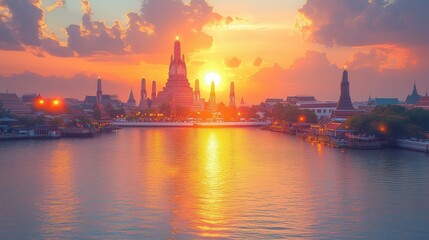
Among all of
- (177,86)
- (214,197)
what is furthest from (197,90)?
(214,197)

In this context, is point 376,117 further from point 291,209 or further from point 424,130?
point 291,209

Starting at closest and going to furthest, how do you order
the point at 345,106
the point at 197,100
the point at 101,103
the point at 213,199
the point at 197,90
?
the point at 213,199, the point at 345,106, the point at 101,103, the point at 197,100, the point at 197,90

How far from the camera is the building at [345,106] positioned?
51.0 m

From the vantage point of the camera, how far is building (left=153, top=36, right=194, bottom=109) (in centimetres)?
10012

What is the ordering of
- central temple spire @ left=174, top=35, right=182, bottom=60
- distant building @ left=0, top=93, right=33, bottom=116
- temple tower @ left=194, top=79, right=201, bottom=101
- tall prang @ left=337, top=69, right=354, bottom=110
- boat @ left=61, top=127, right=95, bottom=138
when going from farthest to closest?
temple tower @ left=194, top=79, right=201, bottom=101 → central temple spire @ left=174, top=35, right=182, bottom=60 → distant building @ left=0, top=93, right=33, bottom=116 → tall prang @ left=337, top=69, right=354, bottom=110 → boat @ left=61, top=127, right=95, bottom=138

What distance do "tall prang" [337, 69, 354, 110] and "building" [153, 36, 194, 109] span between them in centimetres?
4856

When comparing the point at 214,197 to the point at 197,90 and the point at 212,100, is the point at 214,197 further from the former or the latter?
the point at 197,90

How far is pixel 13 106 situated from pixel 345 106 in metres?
36.4

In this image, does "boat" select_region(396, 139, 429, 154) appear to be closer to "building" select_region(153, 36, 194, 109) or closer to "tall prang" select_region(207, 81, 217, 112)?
"building" select_region(153, 36, 194, 109)

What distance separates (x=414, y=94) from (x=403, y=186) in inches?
2718

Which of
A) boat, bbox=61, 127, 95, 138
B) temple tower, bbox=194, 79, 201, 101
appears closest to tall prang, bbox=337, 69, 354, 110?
boat, bbox=61, 127, 95, 138

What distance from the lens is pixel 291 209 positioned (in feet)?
55.1

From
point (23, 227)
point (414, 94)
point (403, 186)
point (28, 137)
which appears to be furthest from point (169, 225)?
point (414, 94)

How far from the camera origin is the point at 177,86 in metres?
100
